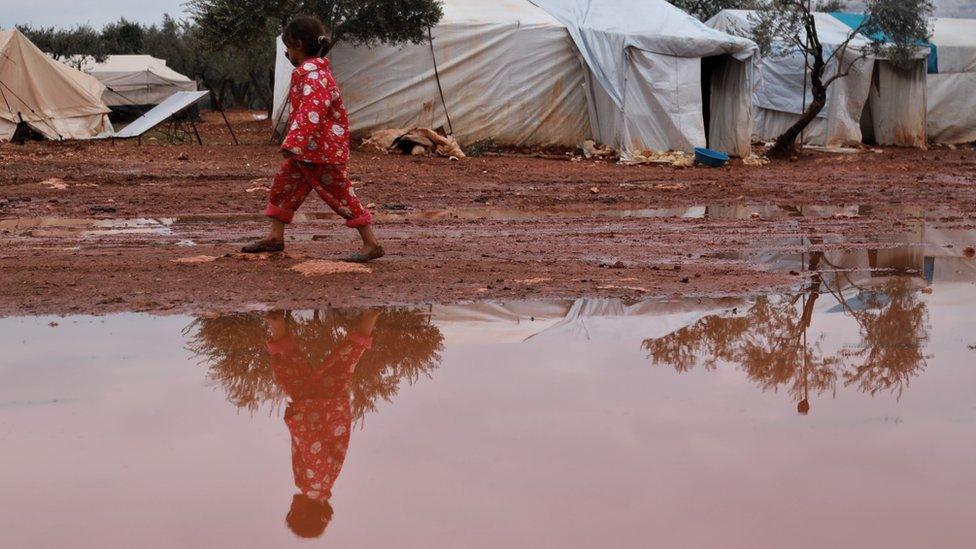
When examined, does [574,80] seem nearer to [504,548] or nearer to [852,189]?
[852,189]

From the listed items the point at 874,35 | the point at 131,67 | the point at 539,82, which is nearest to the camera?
the point at 539,82

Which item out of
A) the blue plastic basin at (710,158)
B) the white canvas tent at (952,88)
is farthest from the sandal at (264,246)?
the white canvas tent at (952,88)

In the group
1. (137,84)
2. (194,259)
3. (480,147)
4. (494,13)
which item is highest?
(494,13)

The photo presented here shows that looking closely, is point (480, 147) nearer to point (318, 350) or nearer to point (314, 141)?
point (314, 141)

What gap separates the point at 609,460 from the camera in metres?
3.09

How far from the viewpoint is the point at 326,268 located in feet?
19.8

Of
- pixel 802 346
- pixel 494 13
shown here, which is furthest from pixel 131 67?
pixel 802 346

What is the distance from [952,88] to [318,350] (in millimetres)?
21649

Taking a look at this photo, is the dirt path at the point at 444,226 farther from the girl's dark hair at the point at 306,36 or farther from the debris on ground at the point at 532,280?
the girl's dark hair at the point at 306,36

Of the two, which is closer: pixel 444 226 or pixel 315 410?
pixel 315 410

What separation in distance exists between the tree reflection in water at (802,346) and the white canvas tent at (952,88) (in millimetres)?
18923

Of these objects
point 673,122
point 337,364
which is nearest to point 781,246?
point 337,364

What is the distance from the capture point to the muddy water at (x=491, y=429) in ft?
8.71

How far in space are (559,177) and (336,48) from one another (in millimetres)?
5871
